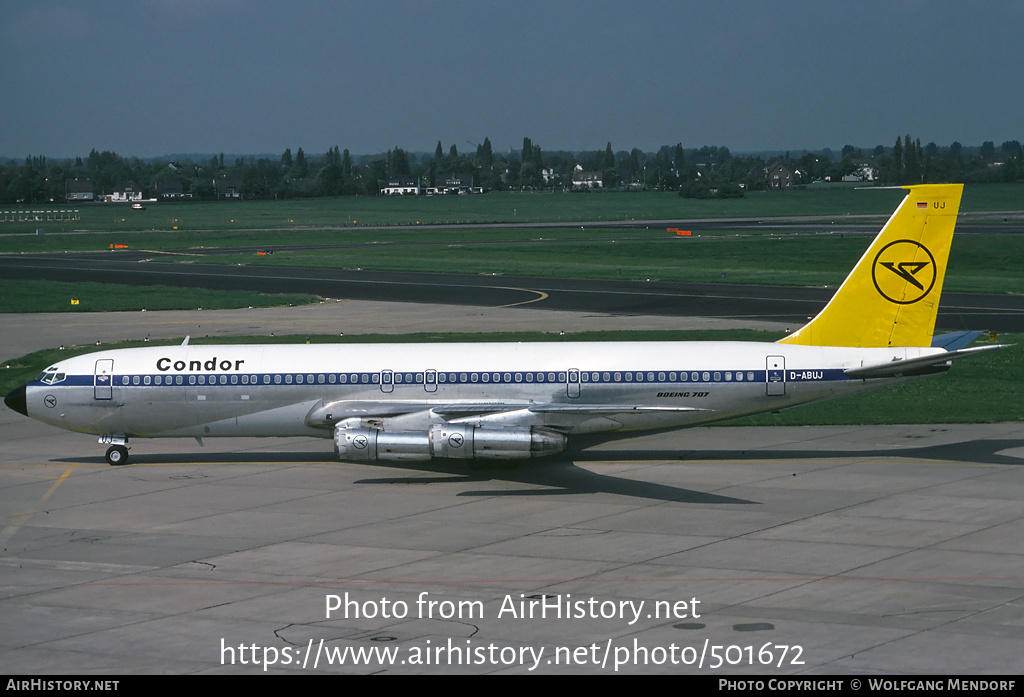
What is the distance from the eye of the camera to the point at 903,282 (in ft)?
121

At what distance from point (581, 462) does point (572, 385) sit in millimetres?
3244

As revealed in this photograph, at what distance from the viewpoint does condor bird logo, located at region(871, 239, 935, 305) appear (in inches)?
1448

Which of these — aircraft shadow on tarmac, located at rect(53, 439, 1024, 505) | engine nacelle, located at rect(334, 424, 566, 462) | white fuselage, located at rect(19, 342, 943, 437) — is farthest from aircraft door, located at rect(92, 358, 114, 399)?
engine nacelle, located at rect(334, 424, 566, 462)

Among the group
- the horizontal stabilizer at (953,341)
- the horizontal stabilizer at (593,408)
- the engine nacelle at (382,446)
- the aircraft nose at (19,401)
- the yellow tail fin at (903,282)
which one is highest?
the yellow tail fin at (903,282)

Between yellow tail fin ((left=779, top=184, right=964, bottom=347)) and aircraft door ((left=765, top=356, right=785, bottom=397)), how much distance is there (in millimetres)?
1670

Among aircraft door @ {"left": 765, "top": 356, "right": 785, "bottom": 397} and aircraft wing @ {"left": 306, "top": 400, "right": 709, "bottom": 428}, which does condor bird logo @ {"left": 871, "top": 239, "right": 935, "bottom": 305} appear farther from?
aircraft wing @ {"left": 306, "top": 400, "right": 709, "bottom": 428}

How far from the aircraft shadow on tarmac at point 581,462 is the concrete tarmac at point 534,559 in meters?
0.14

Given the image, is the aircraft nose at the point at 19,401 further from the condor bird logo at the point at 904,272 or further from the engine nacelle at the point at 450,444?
the condor bird logo at the point at 904,272

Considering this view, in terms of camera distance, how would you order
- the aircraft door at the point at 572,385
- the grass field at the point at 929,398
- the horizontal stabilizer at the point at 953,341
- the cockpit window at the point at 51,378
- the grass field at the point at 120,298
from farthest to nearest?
the grass field at the point at 120,298 → the grass field at the point at 929,398 → the cockpit window at the point at 51,378 → the horizontal stabilizer at the point at 953,341 → the aircraft door at the point at 572,385

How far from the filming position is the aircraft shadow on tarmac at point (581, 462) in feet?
115

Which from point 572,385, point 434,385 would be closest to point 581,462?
point 572,385

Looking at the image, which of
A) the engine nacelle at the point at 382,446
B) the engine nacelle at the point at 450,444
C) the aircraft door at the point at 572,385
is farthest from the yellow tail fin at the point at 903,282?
the engine nacelle at the point at 382,446
